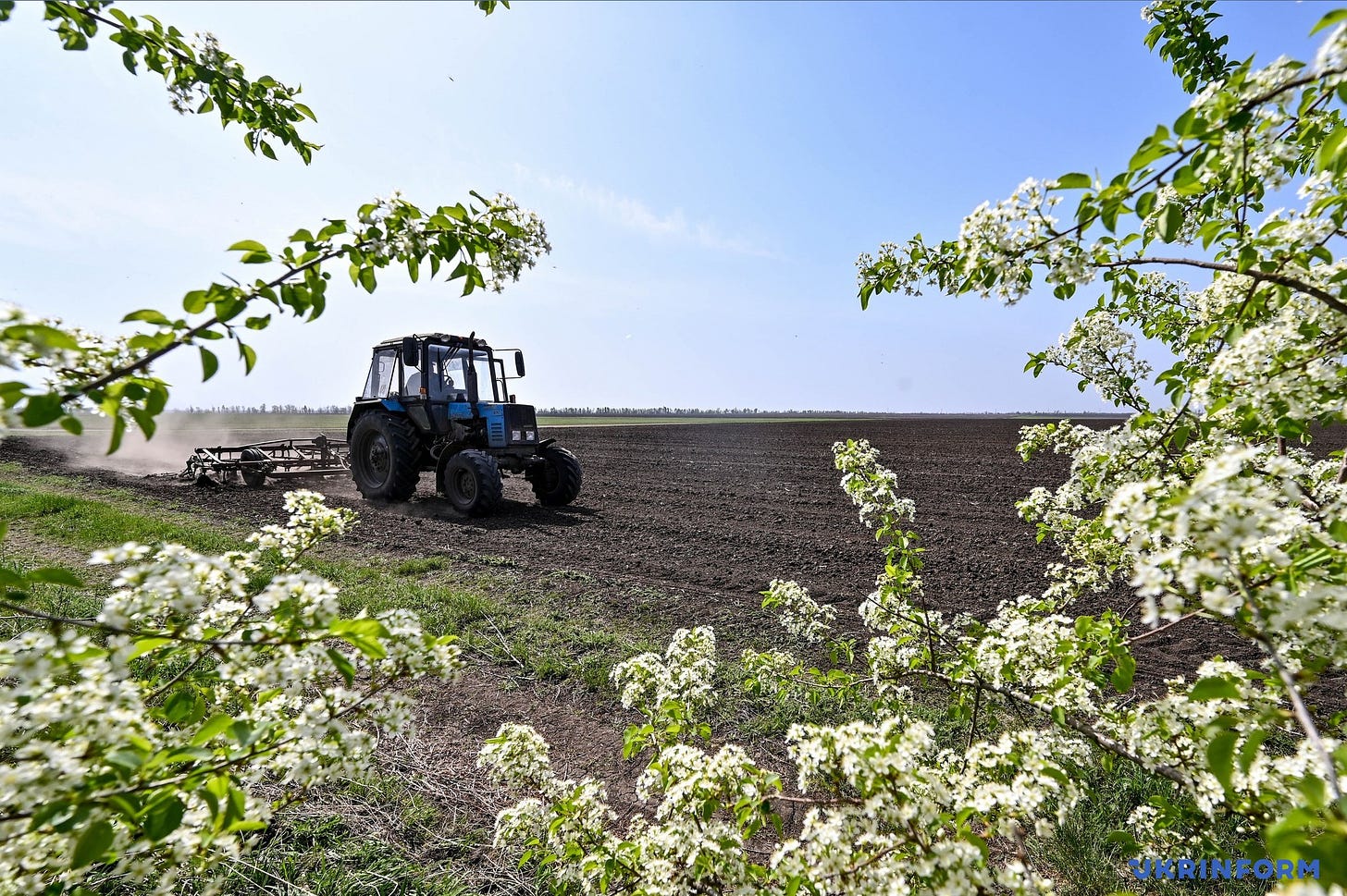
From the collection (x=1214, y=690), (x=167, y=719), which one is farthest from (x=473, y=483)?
(x=1214, y=690)

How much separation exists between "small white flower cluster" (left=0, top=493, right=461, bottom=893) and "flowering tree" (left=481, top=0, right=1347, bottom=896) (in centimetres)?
93

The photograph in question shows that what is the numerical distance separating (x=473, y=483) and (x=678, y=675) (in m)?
8.33

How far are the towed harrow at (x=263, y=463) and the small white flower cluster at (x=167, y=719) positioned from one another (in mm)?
13580

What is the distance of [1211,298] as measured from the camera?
2326 millimetres

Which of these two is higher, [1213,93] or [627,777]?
[1213,93]

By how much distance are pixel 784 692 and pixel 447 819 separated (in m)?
1.89

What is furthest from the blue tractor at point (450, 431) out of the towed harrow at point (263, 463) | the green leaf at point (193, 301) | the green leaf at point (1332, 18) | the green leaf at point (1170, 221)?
the green leaf at point (1332, 18)

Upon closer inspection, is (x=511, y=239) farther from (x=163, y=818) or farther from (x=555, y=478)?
(x=555, y=478)

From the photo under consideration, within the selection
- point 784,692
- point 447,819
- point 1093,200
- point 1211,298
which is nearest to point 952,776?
point 784,692

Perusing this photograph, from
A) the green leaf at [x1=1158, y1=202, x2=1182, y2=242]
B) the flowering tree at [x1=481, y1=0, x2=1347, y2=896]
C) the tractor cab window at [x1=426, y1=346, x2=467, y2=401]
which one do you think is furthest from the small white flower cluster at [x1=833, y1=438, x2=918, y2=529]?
the tractor cab window at [x1=426, y1=346, x2=467, y2=401]

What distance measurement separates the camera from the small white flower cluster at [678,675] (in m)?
2.61

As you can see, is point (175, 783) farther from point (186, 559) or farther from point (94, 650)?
point (186, 559)

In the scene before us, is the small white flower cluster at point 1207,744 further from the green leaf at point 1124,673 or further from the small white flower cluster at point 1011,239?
the small white flower cluster at point 1011,239

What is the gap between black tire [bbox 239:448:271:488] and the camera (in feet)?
42.2
